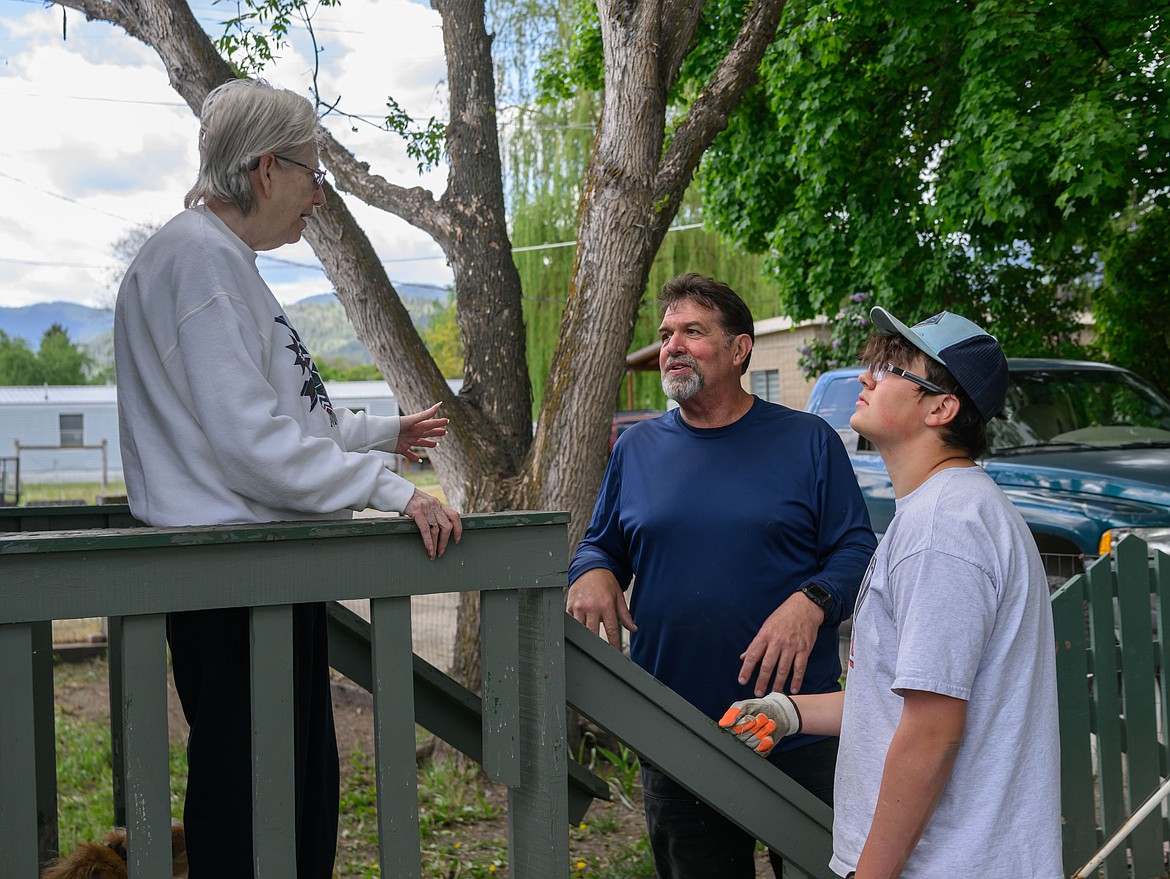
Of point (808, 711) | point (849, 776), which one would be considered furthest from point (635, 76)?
point (849, 776)

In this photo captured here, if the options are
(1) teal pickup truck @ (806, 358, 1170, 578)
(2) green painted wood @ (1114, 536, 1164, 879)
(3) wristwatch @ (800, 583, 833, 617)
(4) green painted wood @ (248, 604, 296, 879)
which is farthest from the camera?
(1) teal pickup truck @ (806, 358, 1170, 578)

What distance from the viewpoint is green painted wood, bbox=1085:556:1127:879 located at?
11.6ft

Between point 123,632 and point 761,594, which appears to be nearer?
point 123,632

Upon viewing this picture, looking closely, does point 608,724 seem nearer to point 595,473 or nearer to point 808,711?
point 808,711

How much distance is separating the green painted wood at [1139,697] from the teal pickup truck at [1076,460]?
1387 millimetres

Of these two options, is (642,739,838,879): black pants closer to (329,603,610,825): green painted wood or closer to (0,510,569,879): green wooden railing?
(329,603,610,825): green painted wood

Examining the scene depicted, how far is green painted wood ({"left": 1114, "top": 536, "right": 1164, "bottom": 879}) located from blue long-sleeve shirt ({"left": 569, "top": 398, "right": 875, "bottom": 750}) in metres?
1.45

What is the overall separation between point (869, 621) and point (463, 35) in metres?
5.14

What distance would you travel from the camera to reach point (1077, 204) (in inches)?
325

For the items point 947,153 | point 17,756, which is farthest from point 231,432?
point 947,153

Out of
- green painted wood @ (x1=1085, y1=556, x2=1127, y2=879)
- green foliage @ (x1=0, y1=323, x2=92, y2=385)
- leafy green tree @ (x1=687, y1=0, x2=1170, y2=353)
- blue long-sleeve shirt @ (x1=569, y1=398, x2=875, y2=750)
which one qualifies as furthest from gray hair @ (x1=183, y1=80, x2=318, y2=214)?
green foliage @ (x1=0, y1=323, x2=92, y2=385)

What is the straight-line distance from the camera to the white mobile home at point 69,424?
1677 inches

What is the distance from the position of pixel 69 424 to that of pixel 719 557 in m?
47.6

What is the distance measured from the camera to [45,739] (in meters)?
2.58
